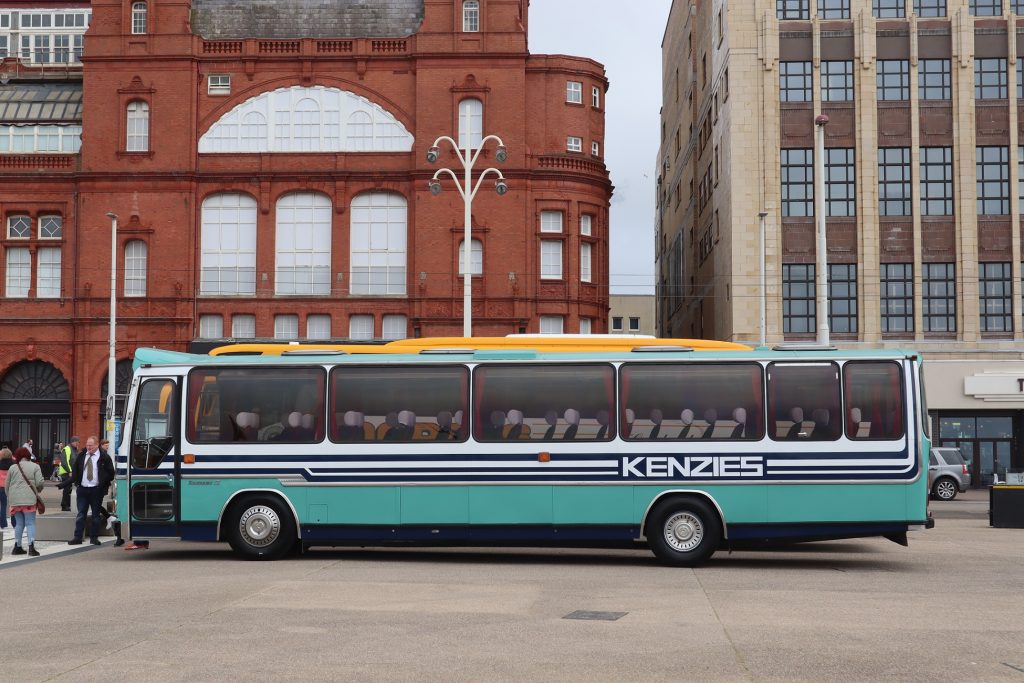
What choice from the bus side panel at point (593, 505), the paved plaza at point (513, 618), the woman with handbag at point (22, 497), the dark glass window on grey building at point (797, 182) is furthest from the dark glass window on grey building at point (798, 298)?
the woman with handbag at point (22, 497)

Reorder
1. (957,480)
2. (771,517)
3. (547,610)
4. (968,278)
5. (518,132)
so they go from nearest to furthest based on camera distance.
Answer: (547,610) < (771,517) < (957,480) < (968,278) < (518,132)

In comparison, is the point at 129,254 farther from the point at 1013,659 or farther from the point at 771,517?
the point at 1013,659

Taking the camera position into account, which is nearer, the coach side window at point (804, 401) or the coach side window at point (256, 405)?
the coach side window at point (804, 401)

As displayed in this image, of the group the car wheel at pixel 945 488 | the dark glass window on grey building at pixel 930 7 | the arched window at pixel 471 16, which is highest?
the arched window at pixel 471 16

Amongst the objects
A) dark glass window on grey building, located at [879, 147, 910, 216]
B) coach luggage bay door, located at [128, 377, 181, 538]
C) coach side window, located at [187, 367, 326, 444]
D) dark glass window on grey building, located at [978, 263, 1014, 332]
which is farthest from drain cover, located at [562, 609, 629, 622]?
dark glass window on grey building, located at [978, 263, 1014, 332]

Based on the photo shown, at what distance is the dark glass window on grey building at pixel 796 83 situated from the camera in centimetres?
4981

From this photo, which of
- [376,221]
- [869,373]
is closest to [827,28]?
[376,221]

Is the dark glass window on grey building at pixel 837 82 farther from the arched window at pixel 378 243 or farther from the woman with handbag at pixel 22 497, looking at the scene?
the woman with handbag at pixel 22 497

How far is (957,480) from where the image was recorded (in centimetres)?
4053

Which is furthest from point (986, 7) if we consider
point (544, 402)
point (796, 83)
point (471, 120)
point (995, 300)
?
point (544, 402)

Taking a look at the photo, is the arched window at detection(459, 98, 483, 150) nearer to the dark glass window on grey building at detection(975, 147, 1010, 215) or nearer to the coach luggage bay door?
the dark glass window on grey building at detection(975, 147, 1010, 215)

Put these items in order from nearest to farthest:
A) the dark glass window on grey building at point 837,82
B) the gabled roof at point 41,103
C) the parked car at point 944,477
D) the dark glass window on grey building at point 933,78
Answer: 1. the parked car at point 944,477
2. the dark glass window on grey building at point 933,78
3. the dark glass window on grey building at point 837,82
4. the gabled roof at point 41,103

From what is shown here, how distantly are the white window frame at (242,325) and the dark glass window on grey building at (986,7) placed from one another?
31.1 metres

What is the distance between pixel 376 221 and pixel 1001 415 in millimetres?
26088
